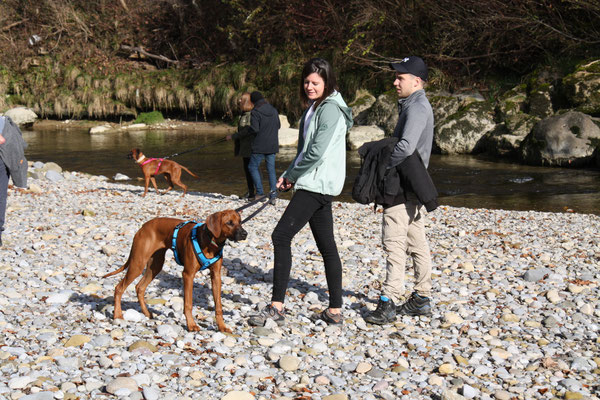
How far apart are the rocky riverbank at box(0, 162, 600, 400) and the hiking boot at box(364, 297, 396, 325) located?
7cm

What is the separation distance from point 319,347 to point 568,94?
15382 millimetres

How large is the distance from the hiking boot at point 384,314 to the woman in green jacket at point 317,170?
1.53 ft

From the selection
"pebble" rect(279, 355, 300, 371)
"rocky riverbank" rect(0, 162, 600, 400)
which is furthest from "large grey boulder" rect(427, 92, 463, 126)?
"pebble" rect(279, 355, 300, 371)

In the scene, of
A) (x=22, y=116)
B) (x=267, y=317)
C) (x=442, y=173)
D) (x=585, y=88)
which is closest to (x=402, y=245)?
(x=267, y=317)

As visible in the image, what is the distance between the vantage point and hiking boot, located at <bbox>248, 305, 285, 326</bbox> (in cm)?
447

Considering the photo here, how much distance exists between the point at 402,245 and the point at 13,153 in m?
4.20

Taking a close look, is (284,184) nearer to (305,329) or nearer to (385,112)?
(305,329)

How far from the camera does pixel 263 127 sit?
9.79m

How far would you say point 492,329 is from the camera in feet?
15.0

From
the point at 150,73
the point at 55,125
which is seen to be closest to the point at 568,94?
the point at 150,73

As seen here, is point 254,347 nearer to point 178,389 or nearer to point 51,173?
point 178,389

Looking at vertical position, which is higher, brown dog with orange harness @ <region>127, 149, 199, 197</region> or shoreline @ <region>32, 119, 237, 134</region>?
Result: shoreline @ <region>32, 119, 237, 134</region>

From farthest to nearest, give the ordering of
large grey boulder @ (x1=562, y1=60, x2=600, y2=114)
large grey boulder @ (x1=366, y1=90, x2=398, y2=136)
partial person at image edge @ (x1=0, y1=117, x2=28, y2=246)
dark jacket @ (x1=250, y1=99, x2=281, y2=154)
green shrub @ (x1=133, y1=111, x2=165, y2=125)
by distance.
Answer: green shrub @ (x1=133, y1=111, x2=165, y2=125) < large grey boulder @ (x1=366, y1=90, x2=398, y2=136) < large grey boulder @ (x1=562, y1=60, x2=600, y2=114) < dark jacket @ (x1=250, y1=99, x2=281, y2=154) < partial person at image edge @ (x1=0, y1=117, x2=28, y2=246)

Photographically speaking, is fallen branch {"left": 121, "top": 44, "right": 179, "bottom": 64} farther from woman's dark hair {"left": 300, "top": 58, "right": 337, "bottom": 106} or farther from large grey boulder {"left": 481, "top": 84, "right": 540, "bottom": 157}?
woman's dark hair {"left": 300, "top": 58, "right": 337, "bottom": 106}
